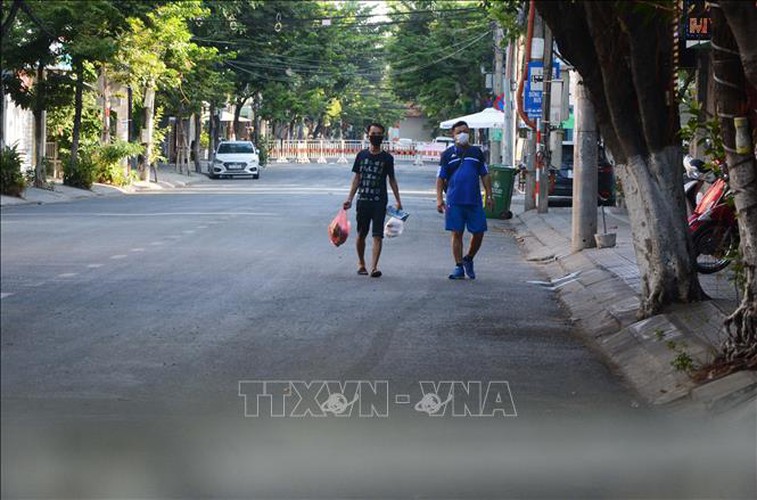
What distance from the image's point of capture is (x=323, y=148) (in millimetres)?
99562

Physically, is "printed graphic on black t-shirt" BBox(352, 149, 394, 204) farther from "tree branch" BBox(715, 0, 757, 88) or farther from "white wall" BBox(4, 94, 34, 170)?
"white wall" BBox(4, 94, 34, 170)

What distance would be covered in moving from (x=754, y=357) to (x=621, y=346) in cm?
200

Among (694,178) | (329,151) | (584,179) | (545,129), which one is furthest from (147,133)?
(329,151)

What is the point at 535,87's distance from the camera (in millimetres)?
28266

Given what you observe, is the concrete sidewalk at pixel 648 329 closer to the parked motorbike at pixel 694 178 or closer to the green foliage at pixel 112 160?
the parked motorbike at pixel 694 178

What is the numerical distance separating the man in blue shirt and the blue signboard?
11364 millimetres

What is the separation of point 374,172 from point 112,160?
1097 inches

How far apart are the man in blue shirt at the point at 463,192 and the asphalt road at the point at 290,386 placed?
74 centimetres

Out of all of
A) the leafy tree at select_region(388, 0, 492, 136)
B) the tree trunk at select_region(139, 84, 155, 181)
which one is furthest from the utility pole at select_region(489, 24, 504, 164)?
the leafy tree at select_region(388, 0, 492, 136)

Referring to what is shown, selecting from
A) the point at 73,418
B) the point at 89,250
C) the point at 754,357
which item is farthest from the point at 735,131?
the point at 73,418

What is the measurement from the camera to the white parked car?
57688 millimetres

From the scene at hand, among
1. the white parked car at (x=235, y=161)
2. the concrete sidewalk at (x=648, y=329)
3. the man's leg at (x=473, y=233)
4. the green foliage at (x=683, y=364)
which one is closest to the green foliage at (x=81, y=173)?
the white parked car at (x=235, y=161)

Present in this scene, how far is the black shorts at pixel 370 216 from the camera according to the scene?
53.4 ft

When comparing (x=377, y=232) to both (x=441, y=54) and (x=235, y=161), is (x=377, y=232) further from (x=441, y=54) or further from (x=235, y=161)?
(x=441, y=54)
